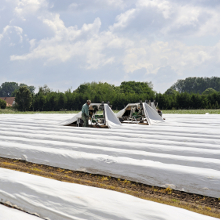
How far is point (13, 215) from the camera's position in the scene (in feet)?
6.77

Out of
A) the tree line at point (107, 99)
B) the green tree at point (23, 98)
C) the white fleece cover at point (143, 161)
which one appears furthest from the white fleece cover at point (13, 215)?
the green tree at point (23, 98)

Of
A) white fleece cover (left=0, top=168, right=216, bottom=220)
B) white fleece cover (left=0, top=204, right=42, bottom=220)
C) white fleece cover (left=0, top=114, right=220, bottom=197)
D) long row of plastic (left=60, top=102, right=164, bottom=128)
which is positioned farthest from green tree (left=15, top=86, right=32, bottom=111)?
white fleece cover (left=0, top=204, right=42, bottom=220)

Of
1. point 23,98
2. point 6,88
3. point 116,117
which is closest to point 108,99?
point 23,98

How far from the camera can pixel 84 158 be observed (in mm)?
→ 3586

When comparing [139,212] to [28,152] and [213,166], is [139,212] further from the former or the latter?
[28,152]

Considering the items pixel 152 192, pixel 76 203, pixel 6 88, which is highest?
pixel 6 88

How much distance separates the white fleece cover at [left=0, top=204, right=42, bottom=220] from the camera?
202cm

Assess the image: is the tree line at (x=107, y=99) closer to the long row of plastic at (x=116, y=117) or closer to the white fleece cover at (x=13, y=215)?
the long row of plastic at (x=116, y=117)

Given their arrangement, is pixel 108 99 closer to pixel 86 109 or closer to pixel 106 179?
pixel 86 109

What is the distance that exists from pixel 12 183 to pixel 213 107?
95.9ft

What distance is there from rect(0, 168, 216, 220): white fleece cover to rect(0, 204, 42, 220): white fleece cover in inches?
3.6

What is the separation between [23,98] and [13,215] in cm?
2984

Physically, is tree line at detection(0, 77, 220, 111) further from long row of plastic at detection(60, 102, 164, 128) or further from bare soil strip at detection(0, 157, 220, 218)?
→ bare soil strip at detection(0, 157, 220, 218)

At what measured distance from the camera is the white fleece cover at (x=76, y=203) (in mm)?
1895
